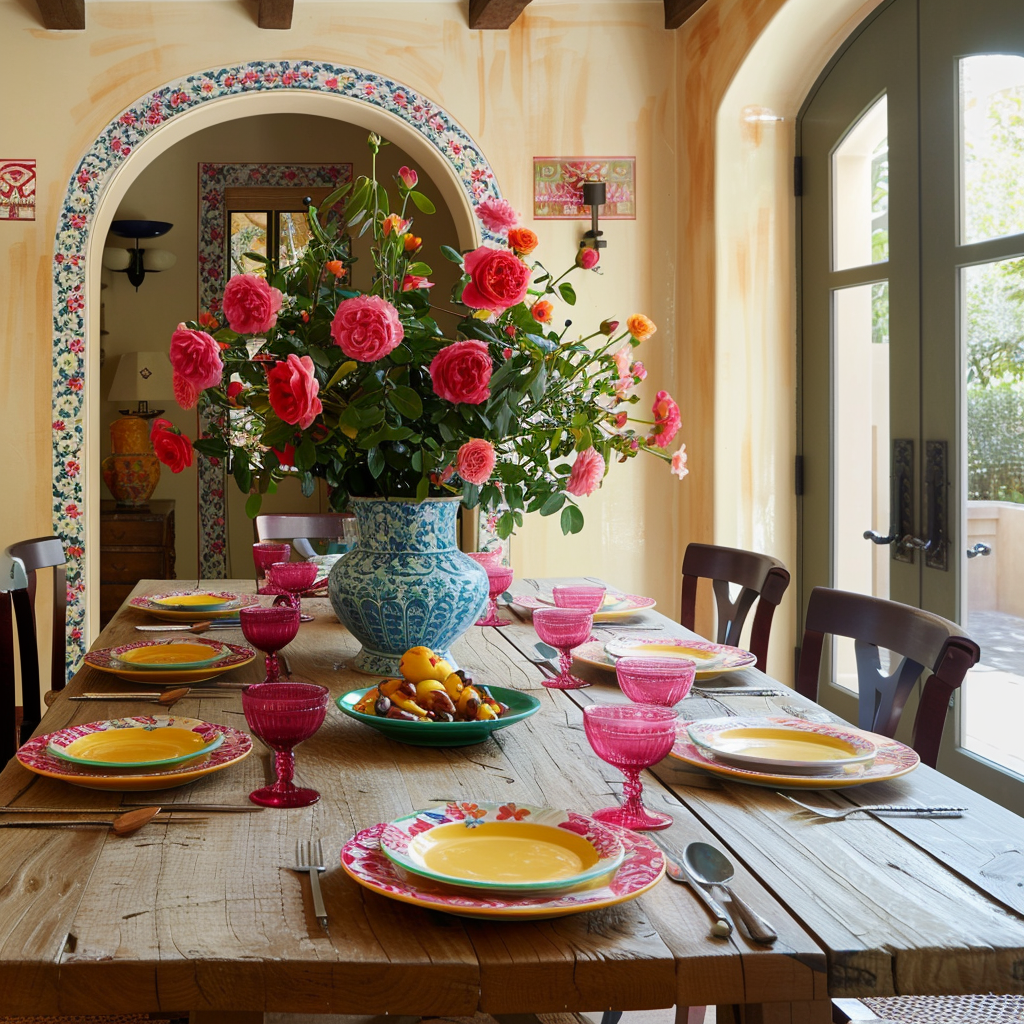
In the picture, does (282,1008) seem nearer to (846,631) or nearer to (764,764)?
(764,764)

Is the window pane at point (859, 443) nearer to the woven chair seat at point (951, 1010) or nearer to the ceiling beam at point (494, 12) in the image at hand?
the ceiling beam at point (494, 12)

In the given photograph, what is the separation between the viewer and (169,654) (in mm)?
1957

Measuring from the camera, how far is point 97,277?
4.17 m

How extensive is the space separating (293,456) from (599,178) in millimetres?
2800

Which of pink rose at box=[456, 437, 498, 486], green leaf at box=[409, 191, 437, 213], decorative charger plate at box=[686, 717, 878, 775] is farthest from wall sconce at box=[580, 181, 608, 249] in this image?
decorative charger plate at box=[686, 717, 878, 775]

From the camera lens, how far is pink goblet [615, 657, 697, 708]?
1.36 meters

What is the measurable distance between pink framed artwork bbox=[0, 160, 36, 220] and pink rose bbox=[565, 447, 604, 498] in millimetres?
3095

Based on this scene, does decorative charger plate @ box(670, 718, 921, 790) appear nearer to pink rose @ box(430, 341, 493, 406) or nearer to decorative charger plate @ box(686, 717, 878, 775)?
decorative charger plate @ box(686, 717, 878, 775)

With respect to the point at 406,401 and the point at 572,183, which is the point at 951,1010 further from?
the point at 572,183

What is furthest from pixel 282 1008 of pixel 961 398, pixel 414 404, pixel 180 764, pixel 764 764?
pixel 961 398

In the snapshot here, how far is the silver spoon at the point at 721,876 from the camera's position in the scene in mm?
894

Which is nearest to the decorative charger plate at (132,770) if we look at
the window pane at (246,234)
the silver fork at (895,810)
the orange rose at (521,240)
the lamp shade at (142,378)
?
the silver fork at (895,810)

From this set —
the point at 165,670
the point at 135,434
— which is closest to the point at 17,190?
the point at 135,434

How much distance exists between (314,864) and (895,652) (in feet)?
3.86
